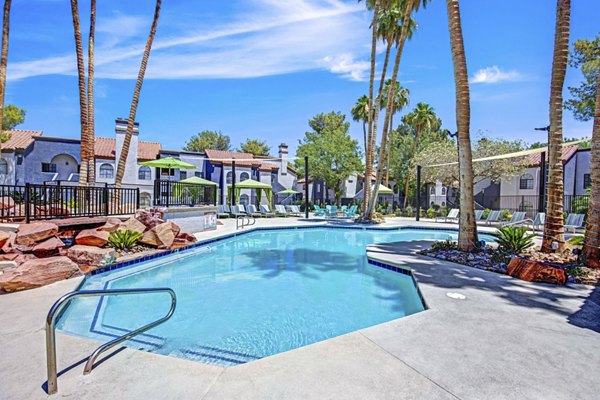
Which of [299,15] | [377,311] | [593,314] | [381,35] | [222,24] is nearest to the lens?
[593,314]

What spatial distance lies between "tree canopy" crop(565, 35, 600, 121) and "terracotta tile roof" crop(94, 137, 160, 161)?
28.2m

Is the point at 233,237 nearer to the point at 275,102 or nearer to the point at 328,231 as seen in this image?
the point at 328,231

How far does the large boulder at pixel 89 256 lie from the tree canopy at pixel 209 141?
4110cm

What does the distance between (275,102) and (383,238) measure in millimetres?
19102

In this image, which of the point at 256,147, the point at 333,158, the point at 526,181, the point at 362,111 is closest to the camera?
the point at 526,181

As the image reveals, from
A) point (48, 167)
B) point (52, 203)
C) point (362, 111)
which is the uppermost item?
point (362, 111)

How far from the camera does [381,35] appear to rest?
63.6 ft

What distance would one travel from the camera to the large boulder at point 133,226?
29.2 feet

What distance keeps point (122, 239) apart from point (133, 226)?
68 centimetres

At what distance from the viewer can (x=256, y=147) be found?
4494 centimetres

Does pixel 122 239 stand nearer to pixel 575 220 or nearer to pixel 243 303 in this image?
pixel 243 303

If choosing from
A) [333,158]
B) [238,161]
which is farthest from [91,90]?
[333,158]

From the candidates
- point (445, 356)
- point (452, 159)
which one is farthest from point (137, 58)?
point (452, 159)

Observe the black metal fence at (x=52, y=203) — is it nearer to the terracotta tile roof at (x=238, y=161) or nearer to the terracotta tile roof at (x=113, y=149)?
the terracotta tile roof at (x=113, y=149)
